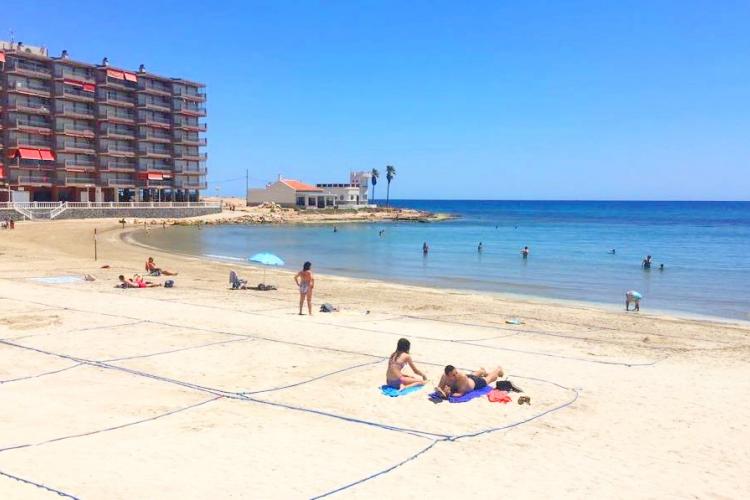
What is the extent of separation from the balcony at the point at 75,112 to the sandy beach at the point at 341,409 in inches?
2776

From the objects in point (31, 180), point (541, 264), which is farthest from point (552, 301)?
point (31, 180)

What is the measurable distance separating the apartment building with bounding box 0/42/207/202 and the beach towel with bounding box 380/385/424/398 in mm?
76446

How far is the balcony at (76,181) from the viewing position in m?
81.0

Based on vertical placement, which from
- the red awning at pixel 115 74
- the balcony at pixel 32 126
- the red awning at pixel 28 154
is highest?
the red awning at pixel 115 74

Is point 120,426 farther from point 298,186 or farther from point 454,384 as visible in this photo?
point 298,186

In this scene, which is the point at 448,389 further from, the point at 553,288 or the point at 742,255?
the point at 742,255

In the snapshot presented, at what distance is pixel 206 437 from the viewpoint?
8438 millimetres

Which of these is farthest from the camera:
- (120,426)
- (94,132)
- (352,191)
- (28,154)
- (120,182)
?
(352,191)

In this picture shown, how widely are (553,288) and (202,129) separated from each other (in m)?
79.0

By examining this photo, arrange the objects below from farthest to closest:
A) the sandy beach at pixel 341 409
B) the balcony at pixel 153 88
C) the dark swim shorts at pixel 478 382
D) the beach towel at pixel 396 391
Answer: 1. the balcony at pixel 153 88
2. the dark swim shorts at pixel 478 382
3. the beach towel at pixel 396 391
4. the sandy beach at pixel 341 409

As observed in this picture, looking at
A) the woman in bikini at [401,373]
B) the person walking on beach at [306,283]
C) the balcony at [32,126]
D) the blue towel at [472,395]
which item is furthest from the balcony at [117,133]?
the blue towel at [472,395]

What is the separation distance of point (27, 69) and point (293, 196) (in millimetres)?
54339

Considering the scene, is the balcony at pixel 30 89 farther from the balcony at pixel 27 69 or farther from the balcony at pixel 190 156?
the balcony at pixel 190 156

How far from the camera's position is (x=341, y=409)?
32.1 ft
